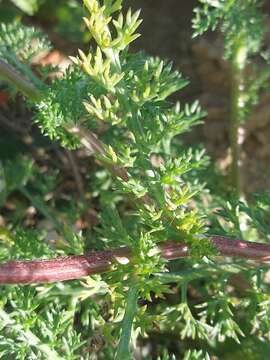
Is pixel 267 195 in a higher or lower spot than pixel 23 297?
higher

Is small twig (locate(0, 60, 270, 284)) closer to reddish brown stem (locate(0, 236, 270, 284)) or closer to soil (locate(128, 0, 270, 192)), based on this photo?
reddish brown stem (locate(0, 236, 270, 284))

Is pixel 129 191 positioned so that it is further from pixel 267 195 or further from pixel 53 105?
pixel 267 195

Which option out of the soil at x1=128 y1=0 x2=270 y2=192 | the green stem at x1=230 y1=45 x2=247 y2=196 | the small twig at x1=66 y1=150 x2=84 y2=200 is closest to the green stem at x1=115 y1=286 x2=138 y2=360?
the green stem at x1=230 y1=45 x2=247 y2=196

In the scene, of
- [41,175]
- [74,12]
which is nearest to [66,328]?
[41,175]

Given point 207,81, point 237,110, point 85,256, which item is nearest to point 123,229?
point 85,256

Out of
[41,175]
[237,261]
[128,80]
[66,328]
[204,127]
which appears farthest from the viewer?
[204,127]

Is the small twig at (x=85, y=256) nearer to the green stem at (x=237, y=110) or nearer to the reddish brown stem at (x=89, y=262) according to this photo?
the reddish brown stem at (x=89, y=262)

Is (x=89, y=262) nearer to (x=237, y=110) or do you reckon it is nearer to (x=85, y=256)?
(x=85, y=256)
